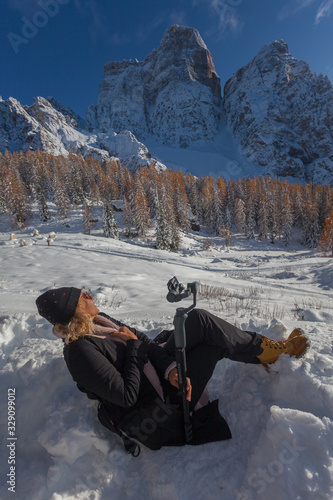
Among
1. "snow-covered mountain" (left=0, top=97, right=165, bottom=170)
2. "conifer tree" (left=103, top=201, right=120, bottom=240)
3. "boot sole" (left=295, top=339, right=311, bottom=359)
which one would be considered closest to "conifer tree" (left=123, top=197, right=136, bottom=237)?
"conifer tree" (left=103, top=201, right=120, bottom=240)

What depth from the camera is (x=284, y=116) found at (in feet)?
448

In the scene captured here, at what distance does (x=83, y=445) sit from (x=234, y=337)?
1596 mm

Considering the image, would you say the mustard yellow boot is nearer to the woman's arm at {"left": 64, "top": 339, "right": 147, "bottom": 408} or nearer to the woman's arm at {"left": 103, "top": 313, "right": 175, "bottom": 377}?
the woman's arm at {"left": 103, "top": 313, "right": 175, "bottom": 377}

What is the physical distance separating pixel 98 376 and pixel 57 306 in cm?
66

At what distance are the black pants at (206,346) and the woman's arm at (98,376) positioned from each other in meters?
0.46

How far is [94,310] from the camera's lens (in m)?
2.14

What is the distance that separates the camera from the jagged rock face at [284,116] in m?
123

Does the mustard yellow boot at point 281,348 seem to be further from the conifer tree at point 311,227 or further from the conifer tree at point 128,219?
the conifer tree at point 311,227

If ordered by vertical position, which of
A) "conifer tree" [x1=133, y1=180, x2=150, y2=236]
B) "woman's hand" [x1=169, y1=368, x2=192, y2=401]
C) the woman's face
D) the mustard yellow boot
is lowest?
"woman's hand" [x1=169, y1=368, x2=192, y2=401]

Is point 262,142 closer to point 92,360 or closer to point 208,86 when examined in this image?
point 208,86

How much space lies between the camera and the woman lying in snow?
5.79 ft

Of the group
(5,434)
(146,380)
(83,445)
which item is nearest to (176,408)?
(146,380)

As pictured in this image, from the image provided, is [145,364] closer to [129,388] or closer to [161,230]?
[129,388]

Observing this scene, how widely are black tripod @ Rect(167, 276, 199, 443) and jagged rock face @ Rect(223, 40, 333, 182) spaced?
454 feet
